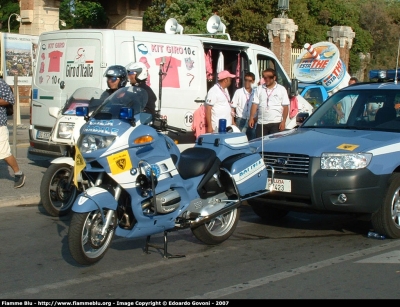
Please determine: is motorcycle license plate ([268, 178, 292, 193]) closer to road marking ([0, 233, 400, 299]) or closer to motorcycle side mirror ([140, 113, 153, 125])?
road marking ([0, 233, 400, 299])

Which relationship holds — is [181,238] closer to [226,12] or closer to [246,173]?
[246,173]

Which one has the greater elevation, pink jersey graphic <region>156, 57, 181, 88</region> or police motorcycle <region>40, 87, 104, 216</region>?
pink jersey graphic <region>156, 57, 181, 88</region>

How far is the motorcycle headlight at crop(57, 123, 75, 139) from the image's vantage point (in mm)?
9047

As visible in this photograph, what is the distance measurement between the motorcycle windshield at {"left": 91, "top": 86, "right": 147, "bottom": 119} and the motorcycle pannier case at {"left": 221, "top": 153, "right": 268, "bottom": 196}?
1221 millimetres

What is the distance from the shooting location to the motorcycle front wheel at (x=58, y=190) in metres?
8.45

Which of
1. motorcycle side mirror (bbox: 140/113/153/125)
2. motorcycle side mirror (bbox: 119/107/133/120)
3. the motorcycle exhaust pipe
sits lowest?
the motorcycle exhaust pipe

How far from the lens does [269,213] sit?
857 cm

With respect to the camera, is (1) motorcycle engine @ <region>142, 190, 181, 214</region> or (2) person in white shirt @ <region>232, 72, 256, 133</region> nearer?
(1) motorcycle engine @ <region>142, 190, 181, 214</region>

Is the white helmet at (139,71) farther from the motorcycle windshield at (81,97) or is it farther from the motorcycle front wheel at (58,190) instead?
the motorcycle front wheel at (58,190)

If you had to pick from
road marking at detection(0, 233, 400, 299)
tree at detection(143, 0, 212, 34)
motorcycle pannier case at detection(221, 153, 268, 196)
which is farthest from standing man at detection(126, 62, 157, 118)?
tree at detection(143, 0, 212, 34)

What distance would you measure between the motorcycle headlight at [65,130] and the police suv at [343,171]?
2.72 metres

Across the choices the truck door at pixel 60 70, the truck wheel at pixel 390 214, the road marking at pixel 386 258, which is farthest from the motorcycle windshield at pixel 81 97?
the road marking at pixel 386 258

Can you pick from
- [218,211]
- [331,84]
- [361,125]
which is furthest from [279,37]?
[218,211]

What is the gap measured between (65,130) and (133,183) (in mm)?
3377
